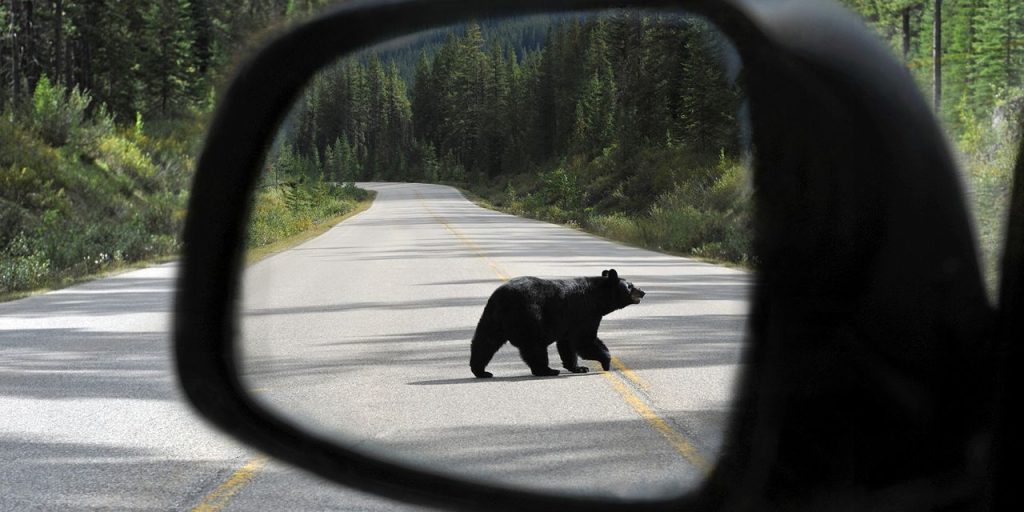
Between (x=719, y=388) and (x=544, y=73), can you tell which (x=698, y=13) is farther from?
(x=544, y=73)

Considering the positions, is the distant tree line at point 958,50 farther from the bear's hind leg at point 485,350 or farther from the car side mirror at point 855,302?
the bear's hind leg at point 485,350

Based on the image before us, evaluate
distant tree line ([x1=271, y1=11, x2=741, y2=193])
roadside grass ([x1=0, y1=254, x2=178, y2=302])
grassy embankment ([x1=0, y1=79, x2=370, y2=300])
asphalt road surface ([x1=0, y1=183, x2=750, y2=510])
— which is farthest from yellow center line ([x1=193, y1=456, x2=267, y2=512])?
grassy embankment ([x1=0, y1=79, x2=370, y2=300])

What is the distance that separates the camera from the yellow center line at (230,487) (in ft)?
17.7

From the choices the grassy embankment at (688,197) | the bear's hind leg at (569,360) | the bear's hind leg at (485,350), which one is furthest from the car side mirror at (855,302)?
the bear's hind leg at (569,360)

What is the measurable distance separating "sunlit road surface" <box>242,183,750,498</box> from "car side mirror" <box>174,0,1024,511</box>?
87mm

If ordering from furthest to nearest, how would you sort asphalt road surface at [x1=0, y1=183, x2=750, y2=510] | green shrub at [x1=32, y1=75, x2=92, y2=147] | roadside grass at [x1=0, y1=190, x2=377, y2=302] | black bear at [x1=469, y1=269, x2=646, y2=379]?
green shrub at [x1=32, y1=75, x2=92, y2=147], black bear at [x1=469, y1=269, x2=646, y2=379], roadside grass at [x1=0, y1=190, x2=377, y2=302], asphalt road surface at [x1=0, y1=183, x2=750, y2=510]

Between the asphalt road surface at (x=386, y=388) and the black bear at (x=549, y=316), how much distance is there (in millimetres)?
77

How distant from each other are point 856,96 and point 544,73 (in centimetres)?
102

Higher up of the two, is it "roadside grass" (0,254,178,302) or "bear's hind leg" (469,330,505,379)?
"bear's hind leg" (469,330,505,379)

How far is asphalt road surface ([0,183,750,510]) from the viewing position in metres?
1.87

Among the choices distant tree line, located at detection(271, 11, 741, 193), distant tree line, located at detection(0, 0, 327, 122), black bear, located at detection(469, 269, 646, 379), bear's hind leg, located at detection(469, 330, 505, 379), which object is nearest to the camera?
distant tree line, located at detection(271, 11, 741, 193)

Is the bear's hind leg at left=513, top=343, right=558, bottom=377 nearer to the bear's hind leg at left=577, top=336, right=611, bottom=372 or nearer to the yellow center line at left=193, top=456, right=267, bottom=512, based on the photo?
the bear's hind leg at left=577, top=336, right=611, bottom=372

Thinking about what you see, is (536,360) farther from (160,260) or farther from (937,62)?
(160,260)

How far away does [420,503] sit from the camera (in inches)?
64.1
